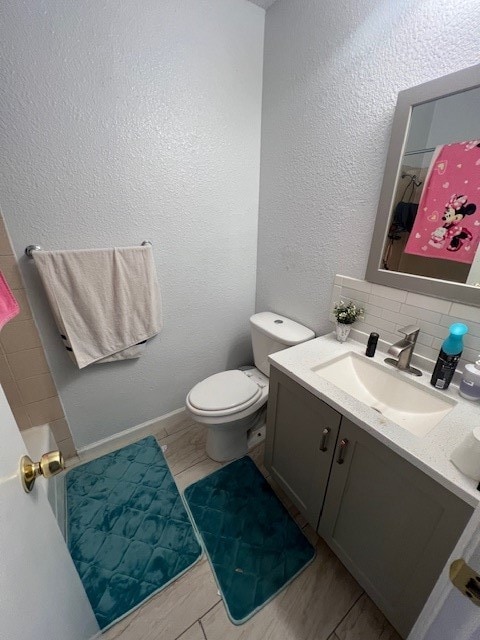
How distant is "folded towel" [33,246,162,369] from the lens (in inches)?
47.1

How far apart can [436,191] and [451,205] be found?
0.24 feet

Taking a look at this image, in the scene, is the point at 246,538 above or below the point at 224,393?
below

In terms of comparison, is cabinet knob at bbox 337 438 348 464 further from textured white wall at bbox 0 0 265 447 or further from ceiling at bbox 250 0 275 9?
ceiling at bbox 250 0 275 9

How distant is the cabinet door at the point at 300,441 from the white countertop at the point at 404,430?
52 millimetres

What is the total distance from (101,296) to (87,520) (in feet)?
3.51

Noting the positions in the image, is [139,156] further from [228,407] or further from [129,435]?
[129,435]

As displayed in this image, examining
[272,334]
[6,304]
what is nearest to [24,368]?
[6,304]

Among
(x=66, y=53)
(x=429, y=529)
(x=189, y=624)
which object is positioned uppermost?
(x=66, y=53)

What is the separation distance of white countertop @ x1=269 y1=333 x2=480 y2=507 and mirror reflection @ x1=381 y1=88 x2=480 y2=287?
0.41 meters

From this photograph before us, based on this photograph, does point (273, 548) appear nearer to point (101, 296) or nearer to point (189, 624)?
point (189, 624)

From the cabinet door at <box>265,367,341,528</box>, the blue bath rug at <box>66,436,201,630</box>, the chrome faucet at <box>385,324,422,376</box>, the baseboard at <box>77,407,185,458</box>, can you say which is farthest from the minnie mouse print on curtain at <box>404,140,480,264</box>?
the baseboard at <box>77,407,185,458</box>

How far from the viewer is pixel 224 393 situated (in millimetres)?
1455

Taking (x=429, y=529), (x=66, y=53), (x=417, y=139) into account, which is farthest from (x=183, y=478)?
(x=66, y=53)

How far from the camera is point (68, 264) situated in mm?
1192
